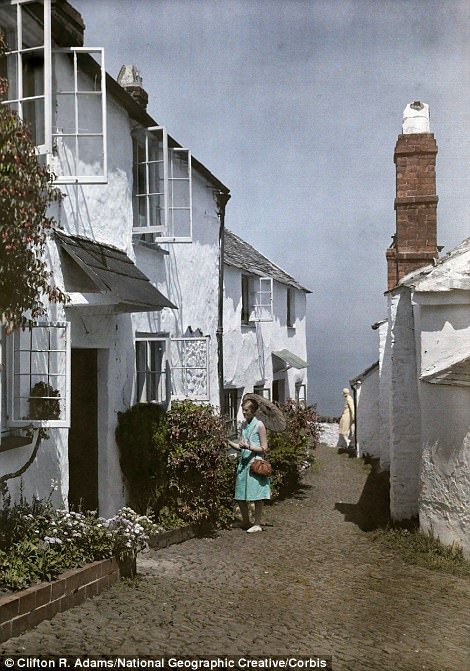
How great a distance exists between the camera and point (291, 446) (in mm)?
13266

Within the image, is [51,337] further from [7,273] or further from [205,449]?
[205,449]

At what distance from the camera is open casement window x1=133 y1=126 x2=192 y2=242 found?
381 inches

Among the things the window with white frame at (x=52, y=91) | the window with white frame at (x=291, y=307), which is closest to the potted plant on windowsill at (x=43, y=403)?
the window with white frame at (x=52, y=91)

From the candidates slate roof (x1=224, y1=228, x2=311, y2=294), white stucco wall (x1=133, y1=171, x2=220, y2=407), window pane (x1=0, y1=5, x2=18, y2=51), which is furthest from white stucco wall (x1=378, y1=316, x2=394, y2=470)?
window pane (x1=0, y1=5, x2=18, y2=51)

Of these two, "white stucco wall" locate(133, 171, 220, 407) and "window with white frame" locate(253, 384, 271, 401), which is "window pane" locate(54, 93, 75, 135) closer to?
"white stucco wall" locate(133, 171, 220, 407)

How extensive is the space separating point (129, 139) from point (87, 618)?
20.6 feet

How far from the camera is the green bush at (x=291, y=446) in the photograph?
12.9 m

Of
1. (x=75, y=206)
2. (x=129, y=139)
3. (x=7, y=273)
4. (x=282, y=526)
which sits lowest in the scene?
(x=282, y=526)

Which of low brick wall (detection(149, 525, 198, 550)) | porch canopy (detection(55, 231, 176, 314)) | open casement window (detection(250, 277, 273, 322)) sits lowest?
low brick wall (detection(149, 525, 198, 550))

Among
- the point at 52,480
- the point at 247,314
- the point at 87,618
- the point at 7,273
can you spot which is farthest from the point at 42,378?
the point at 247,314

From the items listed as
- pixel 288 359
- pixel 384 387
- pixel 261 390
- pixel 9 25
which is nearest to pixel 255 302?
pixel 261 390

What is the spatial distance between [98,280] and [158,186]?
370 centimetres

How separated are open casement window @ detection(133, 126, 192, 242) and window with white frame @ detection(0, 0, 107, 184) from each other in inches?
48.2

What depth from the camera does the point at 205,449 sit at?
9.13 meters
